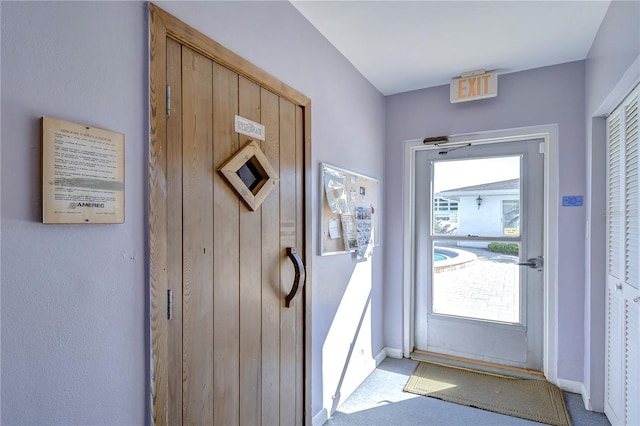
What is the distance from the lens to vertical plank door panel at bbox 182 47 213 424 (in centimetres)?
122

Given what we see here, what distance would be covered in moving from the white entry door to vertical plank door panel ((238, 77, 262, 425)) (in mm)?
1969

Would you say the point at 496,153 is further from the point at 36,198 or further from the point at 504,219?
the point at 36,198

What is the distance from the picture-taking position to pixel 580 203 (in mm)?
2404

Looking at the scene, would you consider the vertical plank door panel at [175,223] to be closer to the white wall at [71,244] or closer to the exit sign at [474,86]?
the white wall at [71,244]

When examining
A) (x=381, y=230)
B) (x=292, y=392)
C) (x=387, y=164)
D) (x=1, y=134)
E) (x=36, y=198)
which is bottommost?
(x=292, y=392)

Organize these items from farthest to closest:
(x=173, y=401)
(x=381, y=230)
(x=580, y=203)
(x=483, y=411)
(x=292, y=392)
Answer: (x=381, y=230) → (x=580, y=203) → (x=483, y=411) → (x=292, y=392) → (x=173, y=401)

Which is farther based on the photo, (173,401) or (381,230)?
(381,230)

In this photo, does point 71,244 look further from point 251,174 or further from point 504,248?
point 504,248

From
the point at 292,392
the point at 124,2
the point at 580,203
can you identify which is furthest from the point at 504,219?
the point at 124,2

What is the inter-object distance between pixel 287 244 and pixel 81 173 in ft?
3.39

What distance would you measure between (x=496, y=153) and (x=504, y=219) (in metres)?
0.57

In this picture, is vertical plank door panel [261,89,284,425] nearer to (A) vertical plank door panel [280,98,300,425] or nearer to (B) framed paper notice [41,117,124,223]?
(A) vertical plank door panel [280,98,300,425]

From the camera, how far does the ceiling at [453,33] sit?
1.82 meters

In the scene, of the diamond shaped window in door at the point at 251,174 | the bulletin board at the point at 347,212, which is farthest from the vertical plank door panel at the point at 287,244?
the bulletin board at the point at 347,212
